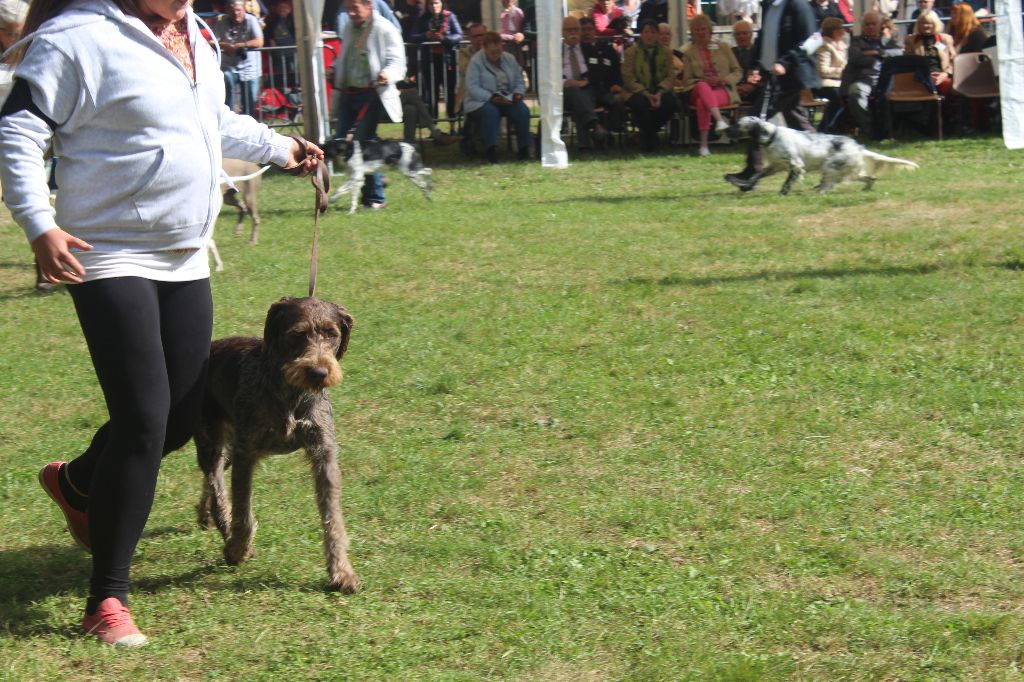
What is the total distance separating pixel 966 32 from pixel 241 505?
46.6 feet

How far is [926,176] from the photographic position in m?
12.4

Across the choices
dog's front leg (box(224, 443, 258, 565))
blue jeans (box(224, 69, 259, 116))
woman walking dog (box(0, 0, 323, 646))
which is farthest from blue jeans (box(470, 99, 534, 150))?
woman walking dog (box(0, 0, 323, 646))

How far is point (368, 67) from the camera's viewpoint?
1251 cm

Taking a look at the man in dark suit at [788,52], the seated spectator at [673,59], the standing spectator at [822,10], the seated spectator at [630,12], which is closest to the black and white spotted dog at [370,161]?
the man in dark suit at [788,52]

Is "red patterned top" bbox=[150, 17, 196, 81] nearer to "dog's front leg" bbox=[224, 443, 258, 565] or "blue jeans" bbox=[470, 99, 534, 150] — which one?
"dog's front leg" bbox=[224, 443, 258, 565]

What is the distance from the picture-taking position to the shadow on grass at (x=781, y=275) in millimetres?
8227

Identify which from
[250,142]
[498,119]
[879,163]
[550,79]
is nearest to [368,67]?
[550,79]

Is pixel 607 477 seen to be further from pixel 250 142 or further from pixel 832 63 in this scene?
pixel 832 63

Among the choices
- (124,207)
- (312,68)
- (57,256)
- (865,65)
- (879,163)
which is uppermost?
(312,68)

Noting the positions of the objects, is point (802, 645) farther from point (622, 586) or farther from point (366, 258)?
point (366, 258)

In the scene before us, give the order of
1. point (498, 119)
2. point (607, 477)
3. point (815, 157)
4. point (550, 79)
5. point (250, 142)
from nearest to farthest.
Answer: point (250, 142), point (607, 477), point (815, 157), point (550, 79), point (498, 119)

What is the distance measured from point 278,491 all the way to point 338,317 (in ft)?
4.15

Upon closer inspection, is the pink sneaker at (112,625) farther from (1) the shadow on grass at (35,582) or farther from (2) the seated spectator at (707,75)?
(2) the seated spectator at (707,75)

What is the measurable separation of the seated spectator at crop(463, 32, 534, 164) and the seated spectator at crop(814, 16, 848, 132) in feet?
12.6
